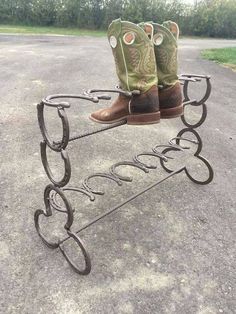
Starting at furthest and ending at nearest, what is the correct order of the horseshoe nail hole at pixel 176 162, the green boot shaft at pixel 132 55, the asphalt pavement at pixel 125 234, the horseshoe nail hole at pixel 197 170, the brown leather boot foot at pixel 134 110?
the horseshoe nail hole at pixel 176 162
the horseshoe nail hole at pixel 197 170
the brown leather boot foot at pixel 134 110
the green boot shaft at pixel 132 55
the asphalt pavement at pixel 125 234

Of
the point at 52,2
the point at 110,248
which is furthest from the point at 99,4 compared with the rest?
the point at 110,248

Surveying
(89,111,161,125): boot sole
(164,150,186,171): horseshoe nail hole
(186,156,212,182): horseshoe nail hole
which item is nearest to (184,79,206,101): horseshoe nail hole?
(164,150,186,171): horseshoe nail hole

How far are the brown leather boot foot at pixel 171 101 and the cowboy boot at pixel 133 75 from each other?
196mm

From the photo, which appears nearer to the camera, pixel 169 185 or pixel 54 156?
pixel 169 185

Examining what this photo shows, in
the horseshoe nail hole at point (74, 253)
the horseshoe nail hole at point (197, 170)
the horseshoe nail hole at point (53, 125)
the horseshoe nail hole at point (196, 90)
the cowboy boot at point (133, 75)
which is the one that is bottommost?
the horseshoe nail hole at point (53, 125)

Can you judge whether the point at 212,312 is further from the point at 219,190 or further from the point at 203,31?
the point at 203,31

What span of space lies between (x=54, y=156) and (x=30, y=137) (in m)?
0.60

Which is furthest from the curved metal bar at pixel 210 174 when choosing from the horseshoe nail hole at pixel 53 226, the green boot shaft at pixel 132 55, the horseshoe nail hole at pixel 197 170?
the horseshoe nail hole at pixel 53 226

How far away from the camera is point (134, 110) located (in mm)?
2334

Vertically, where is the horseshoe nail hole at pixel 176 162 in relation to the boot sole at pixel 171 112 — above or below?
below

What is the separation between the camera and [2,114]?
4.67 meters

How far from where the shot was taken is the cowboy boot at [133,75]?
2.13 m

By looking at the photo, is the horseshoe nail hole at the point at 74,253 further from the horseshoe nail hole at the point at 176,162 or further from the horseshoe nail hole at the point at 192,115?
the horseshoe nail hole at the point at 192,115

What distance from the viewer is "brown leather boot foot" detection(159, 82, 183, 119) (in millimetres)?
2531
